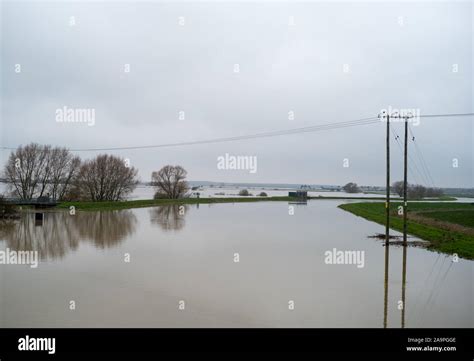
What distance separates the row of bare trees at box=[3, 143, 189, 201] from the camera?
50.7m

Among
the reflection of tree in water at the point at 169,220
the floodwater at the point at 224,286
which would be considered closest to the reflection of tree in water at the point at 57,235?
the floodwater at the point at 224,286

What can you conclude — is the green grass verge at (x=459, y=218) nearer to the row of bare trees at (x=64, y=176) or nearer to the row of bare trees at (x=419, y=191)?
the row of bare trees at (x=64, y=176)

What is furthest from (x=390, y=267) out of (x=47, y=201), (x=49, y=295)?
(x=47, y=201)

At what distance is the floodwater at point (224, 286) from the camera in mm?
9398

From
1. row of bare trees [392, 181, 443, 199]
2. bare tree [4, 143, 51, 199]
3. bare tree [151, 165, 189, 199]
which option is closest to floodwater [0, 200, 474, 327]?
bare tree [4, 143, 51, 199]

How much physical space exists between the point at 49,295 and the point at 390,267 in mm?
11894

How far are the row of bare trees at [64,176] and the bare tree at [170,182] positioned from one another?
34.5 feet

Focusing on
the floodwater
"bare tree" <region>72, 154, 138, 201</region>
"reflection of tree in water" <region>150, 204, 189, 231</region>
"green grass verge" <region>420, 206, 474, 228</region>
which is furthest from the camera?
"bare tree" <region>72, 154, 138, 201</region>

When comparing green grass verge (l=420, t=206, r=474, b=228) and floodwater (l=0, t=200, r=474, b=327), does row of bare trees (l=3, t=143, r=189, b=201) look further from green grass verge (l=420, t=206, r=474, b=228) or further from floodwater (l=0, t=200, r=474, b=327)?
green grass verge (l=420, t=206, r=474, b=228)

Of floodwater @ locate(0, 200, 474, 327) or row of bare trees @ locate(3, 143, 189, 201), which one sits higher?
row of bare trees @ locate(3, 143, 189, 201)

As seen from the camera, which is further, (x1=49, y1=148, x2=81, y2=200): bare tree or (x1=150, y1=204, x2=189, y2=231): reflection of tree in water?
(x1=49, y1=148, x2=81, y2=200): bare tree

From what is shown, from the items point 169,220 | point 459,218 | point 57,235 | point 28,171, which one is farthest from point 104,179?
point 459,218

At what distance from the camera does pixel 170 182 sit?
240ft

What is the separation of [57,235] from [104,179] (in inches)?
1347
